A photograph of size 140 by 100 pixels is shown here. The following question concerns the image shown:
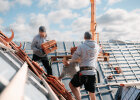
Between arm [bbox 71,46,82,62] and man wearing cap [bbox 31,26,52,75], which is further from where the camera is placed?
man wearing cap [bbox 31,26,52,75]

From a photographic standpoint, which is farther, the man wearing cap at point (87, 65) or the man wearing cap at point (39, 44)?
the man wearing cap at point (39, 44)

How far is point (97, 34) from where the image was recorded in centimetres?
1105

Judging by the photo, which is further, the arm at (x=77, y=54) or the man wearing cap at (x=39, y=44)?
the man wearing cap at (x=39, y=44)

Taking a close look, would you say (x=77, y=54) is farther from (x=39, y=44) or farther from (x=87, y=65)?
(x=39, y=44)

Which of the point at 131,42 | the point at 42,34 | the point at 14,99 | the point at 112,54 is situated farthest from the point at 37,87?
the point at 131,42

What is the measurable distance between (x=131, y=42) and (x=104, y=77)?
6.63m

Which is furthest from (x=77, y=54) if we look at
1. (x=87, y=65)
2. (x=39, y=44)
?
(x=39, y=44)

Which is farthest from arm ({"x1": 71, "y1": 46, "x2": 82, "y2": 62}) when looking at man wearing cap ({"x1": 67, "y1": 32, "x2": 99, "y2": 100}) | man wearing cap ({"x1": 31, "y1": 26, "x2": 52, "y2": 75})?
man wearing cap ({"x1": 31, "y1": 26, "x2": 52, "y2": 75})

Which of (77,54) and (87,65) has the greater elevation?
(77,54)

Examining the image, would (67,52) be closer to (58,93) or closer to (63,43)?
(63,43)

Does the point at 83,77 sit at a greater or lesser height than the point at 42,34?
lesser

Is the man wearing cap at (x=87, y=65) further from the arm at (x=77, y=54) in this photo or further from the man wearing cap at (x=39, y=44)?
the man wearing cap at (x=39, y=44)

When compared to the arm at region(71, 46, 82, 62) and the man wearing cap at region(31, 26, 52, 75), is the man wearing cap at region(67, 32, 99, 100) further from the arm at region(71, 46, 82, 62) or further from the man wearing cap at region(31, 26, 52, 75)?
the man wearing cap at region(31, 26, 52, 75)

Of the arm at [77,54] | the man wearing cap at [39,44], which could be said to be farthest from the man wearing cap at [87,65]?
the man wearing cap at [39,44]
